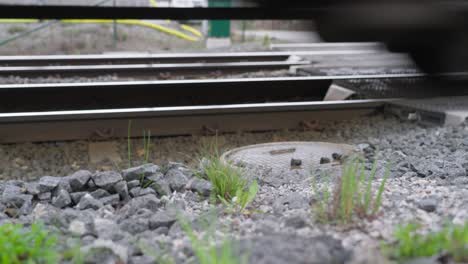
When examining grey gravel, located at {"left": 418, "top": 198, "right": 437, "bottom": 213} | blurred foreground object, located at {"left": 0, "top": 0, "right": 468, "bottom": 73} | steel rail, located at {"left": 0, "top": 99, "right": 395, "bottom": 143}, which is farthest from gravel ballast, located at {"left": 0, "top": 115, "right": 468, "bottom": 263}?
blurred foreground object, located at {"left": 0, "top": 0, "right": 468, "bottom": 73}

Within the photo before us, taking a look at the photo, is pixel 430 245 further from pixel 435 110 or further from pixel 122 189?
pixel 435 110

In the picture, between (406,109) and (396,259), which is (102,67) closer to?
(406,109)

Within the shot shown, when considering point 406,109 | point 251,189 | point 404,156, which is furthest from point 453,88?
point 251,189

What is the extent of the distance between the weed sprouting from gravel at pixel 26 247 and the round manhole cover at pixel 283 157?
169 centimetres

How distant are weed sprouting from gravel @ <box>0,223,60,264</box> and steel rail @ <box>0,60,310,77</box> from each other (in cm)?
539

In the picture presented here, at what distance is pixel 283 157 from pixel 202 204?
1.55 m

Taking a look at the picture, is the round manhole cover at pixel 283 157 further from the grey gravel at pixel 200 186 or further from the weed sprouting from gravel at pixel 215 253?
the weed sprouting from gravel at pixel 215 253

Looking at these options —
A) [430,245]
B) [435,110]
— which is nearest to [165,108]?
[435,110]

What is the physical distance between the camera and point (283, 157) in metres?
4.29

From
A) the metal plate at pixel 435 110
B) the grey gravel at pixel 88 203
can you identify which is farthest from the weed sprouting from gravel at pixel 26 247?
the metal plate at pixel 435 110

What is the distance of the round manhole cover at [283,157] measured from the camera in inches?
142

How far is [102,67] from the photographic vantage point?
7418mm

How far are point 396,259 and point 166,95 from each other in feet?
14.5

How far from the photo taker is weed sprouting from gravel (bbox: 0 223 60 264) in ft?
5.89
